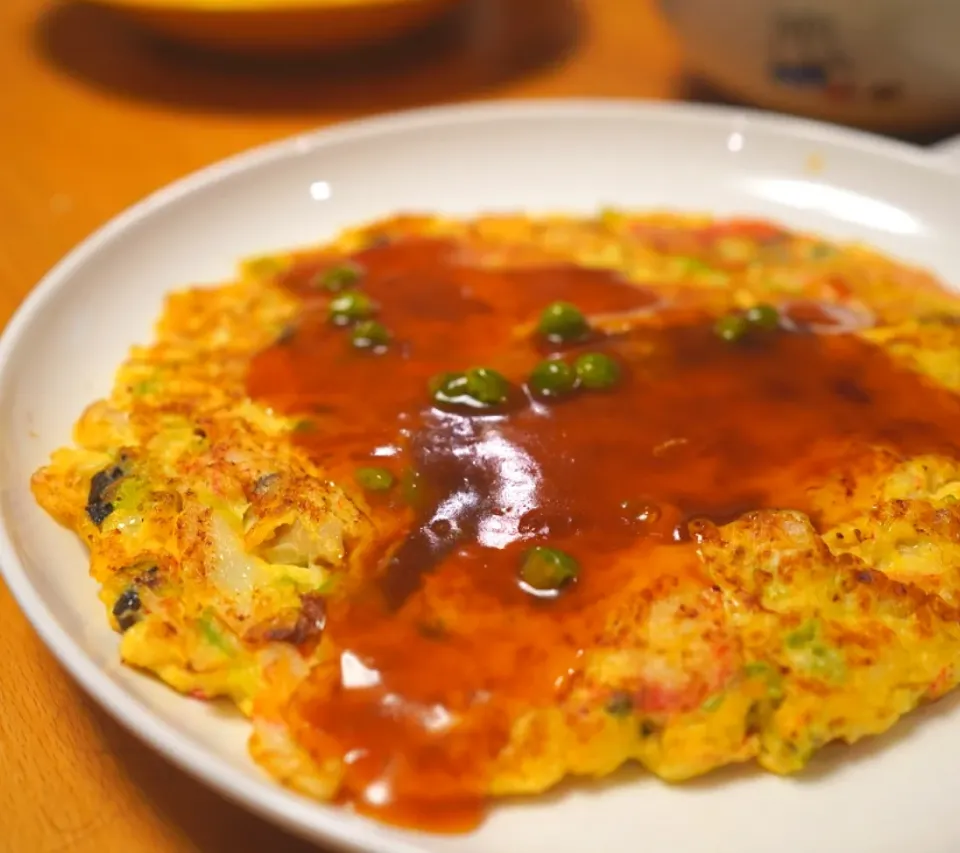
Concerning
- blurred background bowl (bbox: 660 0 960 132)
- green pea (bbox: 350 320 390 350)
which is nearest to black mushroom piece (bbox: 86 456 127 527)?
green pea (bbox: 350 320 390 350)

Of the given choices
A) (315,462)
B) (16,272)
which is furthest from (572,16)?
(315,462)

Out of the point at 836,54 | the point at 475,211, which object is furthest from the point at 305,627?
the point at 836,54

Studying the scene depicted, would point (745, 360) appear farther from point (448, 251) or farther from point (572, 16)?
point (572, 16)

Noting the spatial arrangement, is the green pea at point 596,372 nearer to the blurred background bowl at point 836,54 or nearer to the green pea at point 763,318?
the green pea at point 763,318

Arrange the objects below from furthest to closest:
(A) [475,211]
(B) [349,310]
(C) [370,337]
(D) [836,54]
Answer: (D) [836,54] < (A) [475,211] < (B) [349,310] < (C) [370,337]

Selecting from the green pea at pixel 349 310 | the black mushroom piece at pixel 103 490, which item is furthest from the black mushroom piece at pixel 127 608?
the green pea at pixel 349 310

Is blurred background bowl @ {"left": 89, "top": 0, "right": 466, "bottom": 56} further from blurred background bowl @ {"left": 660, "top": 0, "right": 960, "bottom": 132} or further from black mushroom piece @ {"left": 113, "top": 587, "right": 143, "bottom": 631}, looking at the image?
black mushroom piece @ {"left": 113, "top": 587, "right": 143, "bottom": 631}

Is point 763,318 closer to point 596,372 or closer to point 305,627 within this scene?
point 596,372
